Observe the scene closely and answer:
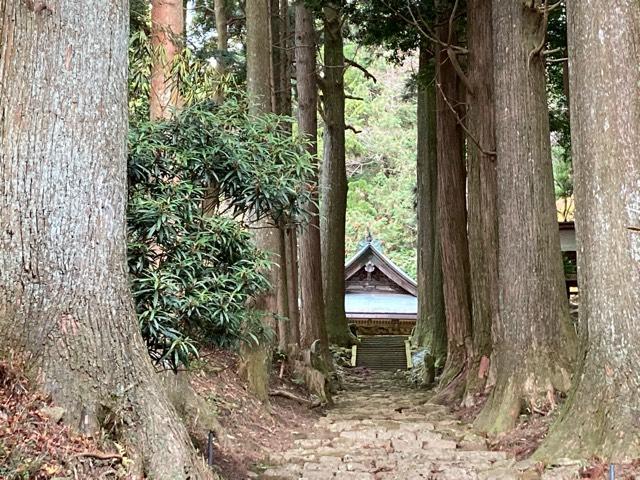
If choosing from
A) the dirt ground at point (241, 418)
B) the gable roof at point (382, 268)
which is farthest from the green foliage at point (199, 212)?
the gable roof at point (382, 268)

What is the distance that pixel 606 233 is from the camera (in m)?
4.94

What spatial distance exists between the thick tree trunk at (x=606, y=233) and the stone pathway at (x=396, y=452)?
1.31 feet

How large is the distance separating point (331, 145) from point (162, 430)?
549 inches

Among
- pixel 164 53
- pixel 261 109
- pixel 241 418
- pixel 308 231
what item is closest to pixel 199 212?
pixel 164 53

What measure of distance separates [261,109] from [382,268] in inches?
617

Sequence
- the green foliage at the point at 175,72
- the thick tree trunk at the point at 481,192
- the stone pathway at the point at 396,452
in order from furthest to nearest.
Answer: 1. the thick tree trunk at the point at 481,192
2. the green foliage at the point at 175,72
3. the stone pathway at the point at 396,452

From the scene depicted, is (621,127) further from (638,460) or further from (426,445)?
(426,445)

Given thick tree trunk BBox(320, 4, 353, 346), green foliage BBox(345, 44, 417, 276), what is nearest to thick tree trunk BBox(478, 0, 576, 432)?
thick tree trunk BBox(320, 4, 353, 346)

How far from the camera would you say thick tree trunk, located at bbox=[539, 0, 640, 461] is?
187 inches

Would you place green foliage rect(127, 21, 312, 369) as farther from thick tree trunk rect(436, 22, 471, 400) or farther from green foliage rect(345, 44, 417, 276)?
green foliage rect(345, 44, 417, 276)

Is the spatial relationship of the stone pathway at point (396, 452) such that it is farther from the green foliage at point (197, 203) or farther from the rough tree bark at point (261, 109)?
the green foliage at point (197, 203)

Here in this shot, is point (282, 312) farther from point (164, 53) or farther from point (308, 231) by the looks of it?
point (164, 53)

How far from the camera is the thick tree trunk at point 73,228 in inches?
132

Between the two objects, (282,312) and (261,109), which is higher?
(261,109)
